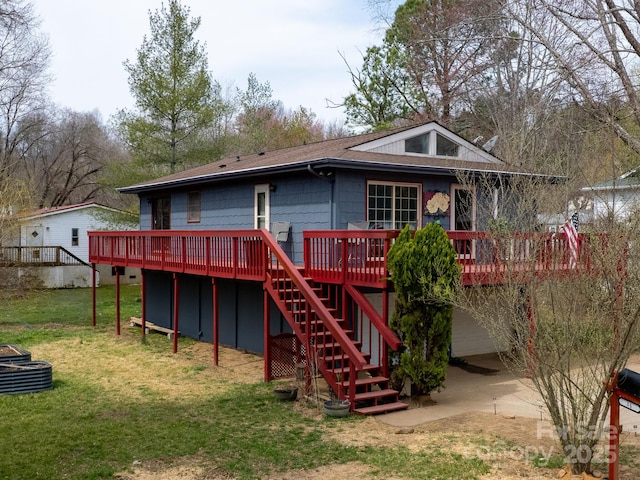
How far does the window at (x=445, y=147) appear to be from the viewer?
45.6 feet

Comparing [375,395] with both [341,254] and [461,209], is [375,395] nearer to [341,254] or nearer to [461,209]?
[341,254]

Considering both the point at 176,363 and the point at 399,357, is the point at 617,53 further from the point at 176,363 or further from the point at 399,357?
the point at 176,363

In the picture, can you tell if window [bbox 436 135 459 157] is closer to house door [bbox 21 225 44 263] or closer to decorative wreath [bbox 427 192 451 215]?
decorative wreath [bbox 427 192 451 215]

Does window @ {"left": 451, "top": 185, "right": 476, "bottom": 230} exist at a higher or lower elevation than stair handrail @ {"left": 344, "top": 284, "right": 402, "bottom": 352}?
higher

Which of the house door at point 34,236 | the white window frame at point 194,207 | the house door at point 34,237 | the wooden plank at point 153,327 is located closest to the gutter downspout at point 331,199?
the white window frame at point 194,207

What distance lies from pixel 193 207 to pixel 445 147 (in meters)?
6.54

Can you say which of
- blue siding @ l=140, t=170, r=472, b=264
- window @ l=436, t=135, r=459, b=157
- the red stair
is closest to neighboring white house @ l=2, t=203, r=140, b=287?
blue siding @ l=140, t=170, r=472, b=264

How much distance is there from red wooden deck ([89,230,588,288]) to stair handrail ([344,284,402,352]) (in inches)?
5.7

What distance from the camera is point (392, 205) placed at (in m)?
12.4

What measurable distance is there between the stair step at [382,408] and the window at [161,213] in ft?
33.5

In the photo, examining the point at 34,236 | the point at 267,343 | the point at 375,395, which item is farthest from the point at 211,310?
the point at 34,236

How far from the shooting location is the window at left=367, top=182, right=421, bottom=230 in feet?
39.8

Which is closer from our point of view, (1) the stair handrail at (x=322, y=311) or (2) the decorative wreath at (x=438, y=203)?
(1) the stair handrail at (x=322, y=311)

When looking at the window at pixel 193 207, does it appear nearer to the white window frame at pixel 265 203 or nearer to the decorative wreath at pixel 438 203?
the white window frame at pixel 265 203
